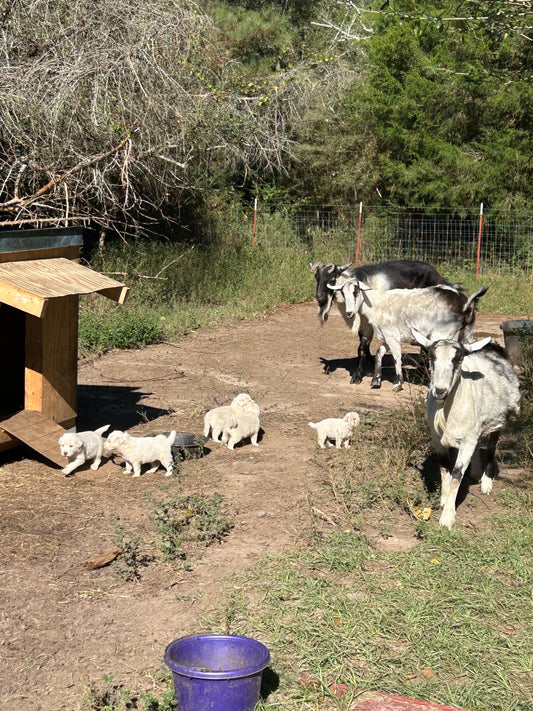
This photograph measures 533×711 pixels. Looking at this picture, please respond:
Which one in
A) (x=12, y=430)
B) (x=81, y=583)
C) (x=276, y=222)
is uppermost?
(x=276, y=222)

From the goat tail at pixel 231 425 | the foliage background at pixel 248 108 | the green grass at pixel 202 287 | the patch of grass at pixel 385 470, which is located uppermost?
the foliage background at pixel 248 108

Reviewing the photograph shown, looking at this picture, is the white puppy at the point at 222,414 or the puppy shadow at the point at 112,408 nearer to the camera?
the white puppy at the point at 222,414

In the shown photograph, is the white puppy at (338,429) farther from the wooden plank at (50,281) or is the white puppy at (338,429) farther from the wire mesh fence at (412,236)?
the wire mesh fence at (412,236)

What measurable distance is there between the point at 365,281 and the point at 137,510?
6.01 metres

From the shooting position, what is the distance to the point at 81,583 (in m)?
5.44

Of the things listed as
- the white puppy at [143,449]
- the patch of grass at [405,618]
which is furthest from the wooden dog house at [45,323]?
the patch of grass at [405,618]

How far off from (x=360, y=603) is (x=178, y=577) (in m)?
1.24

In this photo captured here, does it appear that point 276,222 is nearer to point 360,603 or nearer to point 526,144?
point 526,144

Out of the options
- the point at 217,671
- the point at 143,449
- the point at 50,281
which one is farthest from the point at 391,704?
the point at 50,281

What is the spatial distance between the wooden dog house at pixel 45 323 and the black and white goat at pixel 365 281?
4.30 metres

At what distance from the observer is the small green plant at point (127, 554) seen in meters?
5.51

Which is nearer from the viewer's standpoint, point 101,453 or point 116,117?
point 101,453

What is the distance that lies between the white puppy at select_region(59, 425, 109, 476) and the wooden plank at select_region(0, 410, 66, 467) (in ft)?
0.38

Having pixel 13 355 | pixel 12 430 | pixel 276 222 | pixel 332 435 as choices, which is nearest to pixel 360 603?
pixel 332 435
